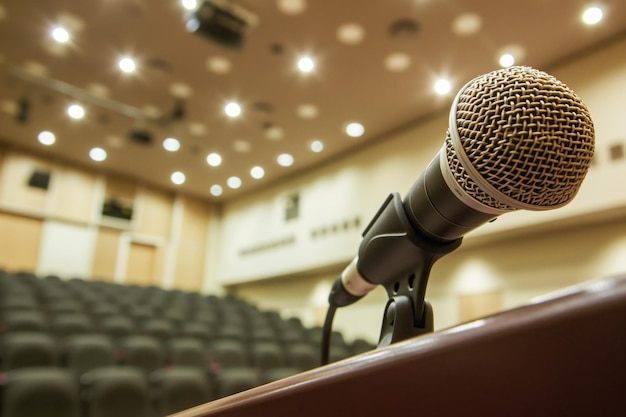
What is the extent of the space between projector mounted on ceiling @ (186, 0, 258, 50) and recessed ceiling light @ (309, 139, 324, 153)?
74.9 inches

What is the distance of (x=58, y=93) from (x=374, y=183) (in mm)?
3154

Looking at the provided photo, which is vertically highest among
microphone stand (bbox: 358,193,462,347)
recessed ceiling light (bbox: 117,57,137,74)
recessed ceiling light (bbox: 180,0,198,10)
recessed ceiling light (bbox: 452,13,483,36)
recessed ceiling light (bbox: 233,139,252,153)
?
recessed ceiling light (bbox: 180,0,198,10)

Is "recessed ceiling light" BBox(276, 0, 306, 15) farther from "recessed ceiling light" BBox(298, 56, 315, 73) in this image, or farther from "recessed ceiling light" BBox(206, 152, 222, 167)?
"recessed ceiling light" BBox(206, 152, 222, 167)

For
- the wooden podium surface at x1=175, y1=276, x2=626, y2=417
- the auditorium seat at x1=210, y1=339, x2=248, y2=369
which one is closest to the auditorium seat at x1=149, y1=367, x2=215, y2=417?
the auditorium seat at x1=210, y1=339, x2=248, y2=369

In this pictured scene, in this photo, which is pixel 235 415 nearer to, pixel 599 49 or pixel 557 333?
pixel 557 333

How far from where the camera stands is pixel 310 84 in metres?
3.75

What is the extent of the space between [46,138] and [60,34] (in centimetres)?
224

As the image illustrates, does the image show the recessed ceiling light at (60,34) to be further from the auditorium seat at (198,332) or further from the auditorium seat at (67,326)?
the auditorium seat at (198,332)

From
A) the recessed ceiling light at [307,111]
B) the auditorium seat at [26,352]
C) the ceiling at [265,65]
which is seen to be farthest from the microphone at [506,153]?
the recessed ceiling light at [307,111]

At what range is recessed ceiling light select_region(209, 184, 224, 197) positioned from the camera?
254 inches

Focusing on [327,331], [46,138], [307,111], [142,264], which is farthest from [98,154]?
[327,331]

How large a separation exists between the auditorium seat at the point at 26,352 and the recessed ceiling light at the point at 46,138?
3.81 meters

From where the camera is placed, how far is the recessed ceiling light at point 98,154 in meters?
5.49

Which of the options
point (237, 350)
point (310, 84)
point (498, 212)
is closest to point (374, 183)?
point (310, 84)
